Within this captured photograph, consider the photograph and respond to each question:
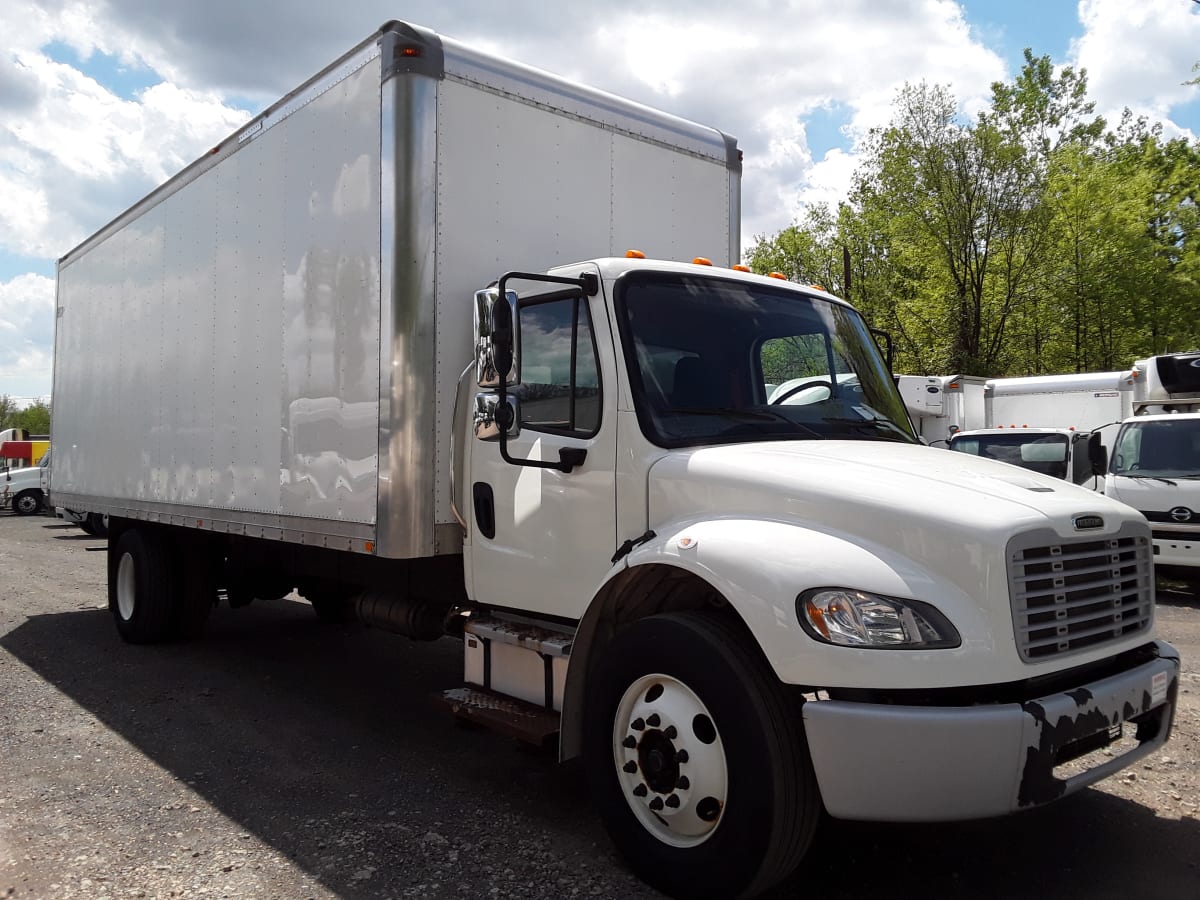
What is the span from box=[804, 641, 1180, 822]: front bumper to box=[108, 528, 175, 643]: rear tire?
6.72 meters

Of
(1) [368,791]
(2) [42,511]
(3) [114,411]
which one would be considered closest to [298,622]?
(3) [114,411]

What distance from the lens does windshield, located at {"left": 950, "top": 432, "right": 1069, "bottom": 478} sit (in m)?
13.1

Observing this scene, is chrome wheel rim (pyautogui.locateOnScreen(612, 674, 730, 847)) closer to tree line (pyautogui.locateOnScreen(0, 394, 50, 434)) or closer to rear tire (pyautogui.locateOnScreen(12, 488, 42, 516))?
rear tire (pyautogui.locateOnScreen(12, 488, 42, 516))

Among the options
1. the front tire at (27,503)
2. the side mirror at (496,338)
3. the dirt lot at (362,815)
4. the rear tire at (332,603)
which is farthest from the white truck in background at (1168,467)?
the front tire at (27,503)

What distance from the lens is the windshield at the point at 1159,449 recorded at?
11039 millimetres

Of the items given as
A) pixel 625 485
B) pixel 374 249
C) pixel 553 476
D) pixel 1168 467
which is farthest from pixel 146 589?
pixel 1168 467

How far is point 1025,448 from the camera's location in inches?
528

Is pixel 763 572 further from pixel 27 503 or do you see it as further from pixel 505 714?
pixel 27 503

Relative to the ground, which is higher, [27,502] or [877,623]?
[877,623]

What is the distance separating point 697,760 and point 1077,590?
4.77 feet

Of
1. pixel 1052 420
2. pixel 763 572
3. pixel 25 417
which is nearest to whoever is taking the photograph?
pixel 763 572

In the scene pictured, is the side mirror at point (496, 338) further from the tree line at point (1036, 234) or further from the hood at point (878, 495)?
the tree line at point (1036, 234)

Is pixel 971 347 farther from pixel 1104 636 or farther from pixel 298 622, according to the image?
pixel 1104 636

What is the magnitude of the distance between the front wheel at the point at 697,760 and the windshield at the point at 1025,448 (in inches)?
410
